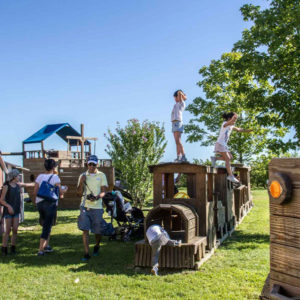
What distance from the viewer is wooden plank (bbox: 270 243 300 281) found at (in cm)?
189

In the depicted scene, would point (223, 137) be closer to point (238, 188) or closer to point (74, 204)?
point (238, 188)

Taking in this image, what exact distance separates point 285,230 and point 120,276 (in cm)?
487

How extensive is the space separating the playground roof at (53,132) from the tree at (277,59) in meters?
20.8

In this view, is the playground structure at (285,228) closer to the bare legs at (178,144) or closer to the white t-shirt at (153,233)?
the white t-shirt at (153,233)

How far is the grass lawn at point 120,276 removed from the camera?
215 inches

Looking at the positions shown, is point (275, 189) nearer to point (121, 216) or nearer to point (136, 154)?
point (121, 216)

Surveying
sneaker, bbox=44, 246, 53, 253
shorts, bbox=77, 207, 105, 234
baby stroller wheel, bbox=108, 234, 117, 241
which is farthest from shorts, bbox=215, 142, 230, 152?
sneaker, bbox=44, 246, 53, 253

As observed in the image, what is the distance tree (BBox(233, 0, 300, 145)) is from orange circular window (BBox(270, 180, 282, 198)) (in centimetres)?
907

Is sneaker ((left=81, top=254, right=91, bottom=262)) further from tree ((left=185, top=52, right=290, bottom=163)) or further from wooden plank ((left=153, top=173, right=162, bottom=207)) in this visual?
tree ((left=185, top=52, right=290, bottom=163))

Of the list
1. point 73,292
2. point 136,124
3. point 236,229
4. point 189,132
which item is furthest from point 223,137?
point 189,132

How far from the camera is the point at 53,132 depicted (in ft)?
97.2

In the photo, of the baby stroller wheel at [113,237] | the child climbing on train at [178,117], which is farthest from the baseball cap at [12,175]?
the child climbing on train at [178,117]

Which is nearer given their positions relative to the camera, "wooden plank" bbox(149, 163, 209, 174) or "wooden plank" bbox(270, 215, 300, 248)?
"wooden plank" bbox(270, 215, 300, 248)

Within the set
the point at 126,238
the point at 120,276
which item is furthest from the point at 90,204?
the point at 126,238
